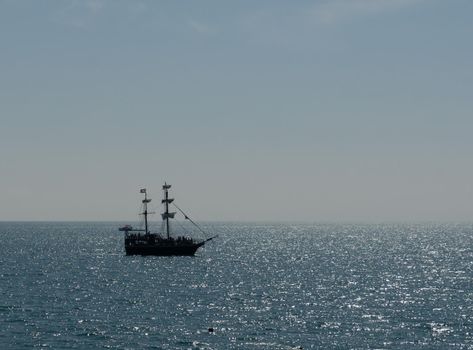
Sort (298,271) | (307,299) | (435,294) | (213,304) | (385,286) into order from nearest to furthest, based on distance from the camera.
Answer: (213,304), (307,299), (435,294), (385,286), (298,271)

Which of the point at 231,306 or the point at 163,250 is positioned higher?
the point at 163,250

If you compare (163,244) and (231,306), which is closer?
(231,306)

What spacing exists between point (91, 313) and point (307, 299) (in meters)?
27.9

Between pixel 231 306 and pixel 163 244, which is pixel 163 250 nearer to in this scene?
pixel 163 244

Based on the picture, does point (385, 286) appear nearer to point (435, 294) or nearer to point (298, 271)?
point (435, 294)

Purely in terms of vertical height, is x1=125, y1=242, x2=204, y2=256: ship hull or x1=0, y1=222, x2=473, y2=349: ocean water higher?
x1=125, y1=242, x2=204, y2=256: ship hull

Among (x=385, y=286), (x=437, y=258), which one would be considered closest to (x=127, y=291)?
(x=385, y=286)

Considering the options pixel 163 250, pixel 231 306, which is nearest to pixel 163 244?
pixel 163 250

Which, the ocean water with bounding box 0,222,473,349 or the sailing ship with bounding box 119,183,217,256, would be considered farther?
the sailing ship with bounding box 119,183,217,256

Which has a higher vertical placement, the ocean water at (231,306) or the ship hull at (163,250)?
the ship hull at (163,250)

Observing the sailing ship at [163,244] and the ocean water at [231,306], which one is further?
the sailing ship at [163,244]

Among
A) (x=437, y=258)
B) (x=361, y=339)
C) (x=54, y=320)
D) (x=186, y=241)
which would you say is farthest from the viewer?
(x=437, y=258)

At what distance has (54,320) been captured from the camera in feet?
245

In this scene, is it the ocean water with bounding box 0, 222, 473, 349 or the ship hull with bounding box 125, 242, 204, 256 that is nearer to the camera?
the ocean water with bounding box 0, 222, 473, 349
